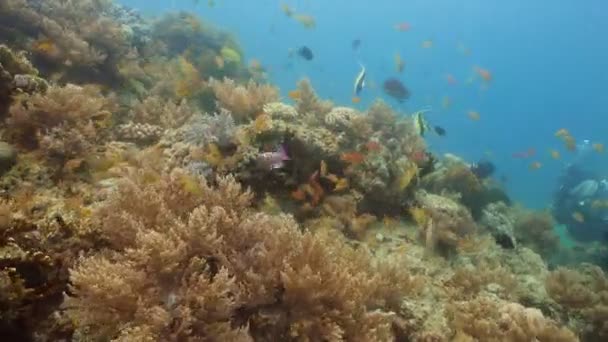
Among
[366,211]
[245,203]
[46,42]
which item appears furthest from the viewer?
[46,42]

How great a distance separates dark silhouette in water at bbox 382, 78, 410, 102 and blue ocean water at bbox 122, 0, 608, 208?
7616 cm

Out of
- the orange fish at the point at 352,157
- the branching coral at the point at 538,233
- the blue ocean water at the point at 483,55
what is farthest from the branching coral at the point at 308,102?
the blue ocean water at the point at 483,55

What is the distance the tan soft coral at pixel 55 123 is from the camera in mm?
5371

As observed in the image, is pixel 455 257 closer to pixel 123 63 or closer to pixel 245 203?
pixel 245 203

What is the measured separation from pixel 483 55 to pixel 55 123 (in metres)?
170

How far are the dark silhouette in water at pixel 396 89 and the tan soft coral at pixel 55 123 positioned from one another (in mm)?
7225

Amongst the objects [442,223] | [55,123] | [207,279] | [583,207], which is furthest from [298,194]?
[583,207]

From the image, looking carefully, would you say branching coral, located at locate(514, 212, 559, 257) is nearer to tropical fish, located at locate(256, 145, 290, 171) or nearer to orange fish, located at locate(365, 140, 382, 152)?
orange fish, located at locate(365, 140, 382, 152)

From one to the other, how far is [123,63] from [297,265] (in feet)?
26.7

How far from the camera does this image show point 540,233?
535 inches

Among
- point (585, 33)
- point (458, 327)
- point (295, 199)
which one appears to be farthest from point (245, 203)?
point (585, 33)

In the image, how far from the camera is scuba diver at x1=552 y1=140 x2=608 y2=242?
55.2 ft

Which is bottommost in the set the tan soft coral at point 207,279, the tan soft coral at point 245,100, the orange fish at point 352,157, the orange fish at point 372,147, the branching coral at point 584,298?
the tan soft coral at point 207,279

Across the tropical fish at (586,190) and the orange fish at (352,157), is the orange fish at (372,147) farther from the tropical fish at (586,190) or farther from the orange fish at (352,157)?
the tropical fish at (586,190)
